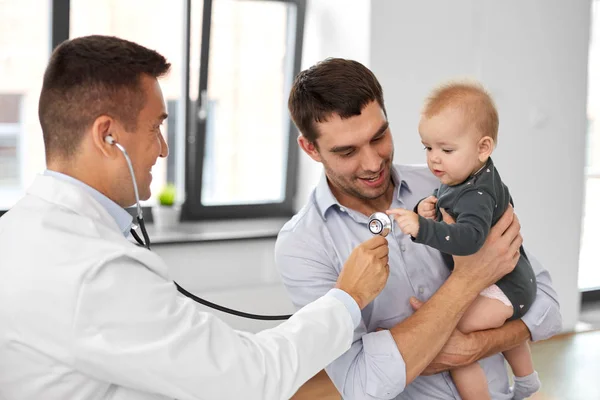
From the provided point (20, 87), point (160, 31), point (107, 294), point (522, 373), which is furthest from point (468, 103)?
point (20, 87)

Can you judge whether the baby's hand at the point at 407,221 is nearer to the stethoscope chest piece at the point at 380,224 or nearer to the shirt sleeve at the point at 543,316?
the stethoscope chest piece at the point at 380,224

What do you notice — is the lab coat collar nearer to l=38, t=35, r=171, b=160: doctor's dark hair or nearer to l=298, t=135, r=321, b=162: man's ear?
l=38, t=35, r=171, b=160: doctor's dark hair

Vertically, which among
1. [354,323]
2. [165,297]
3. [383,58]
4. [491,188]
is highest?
[383,58]

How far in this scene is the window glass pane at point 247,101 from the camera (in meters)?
3.86

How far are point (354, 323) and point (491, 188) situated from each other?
50 centimetres

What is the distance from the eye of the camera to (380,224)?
1.47 meters

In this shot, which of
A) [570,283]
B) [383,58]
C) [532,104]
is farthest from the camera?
[570,283]

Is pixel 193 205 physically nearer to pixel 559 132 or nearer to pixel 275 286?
pixel 275 286

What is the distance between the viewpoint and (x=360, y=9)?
3.47 metres

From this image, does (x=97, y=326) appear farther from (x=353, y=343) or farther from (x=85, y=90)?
(x=353, y=343)

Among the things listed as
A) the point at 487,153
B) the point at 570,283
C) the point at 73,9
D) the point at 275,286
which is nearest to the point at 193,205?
the point at 275,286

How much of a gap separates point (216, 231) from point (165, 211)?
299 mm

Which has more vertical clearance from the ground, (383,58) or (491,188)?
(383,58)

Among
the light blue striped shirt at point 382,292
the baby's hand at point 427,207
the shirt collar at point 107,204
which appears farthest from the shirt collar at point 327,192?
the shirt collar at point 107,204
